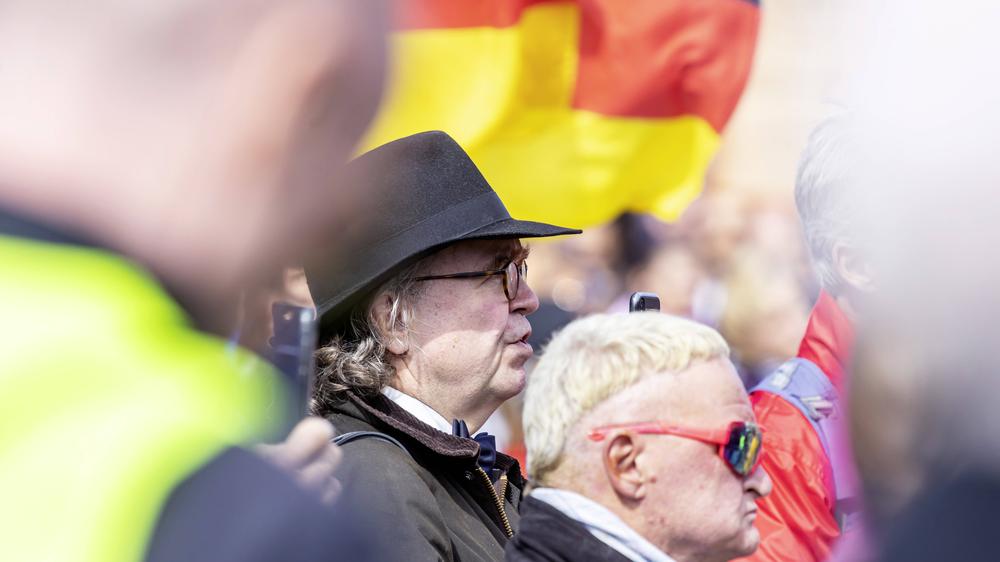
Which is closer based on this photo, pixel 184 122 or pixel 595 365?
pixel 184 122

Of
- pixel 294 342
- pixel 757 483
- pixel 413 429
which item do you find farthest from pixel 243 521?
pixel 413 429

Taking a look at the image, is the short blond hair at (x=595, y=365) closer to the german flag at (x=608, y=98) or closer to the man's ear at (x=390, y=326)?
the man's ear at (x=390, y=326)

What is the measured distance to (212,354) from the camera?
88 centimetres

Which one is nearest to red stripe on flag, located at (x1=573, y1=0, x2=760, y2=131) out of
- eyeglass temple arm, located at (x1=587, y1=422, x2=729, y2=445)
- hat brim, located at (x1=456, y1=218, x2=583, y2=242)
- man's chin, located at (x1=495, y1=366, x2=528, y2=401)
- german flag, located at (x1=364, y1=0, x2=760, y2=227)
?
german flag, located at (x1=364, y1=0, x2=760, y2=227)

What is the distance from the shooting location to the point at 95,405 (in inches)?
32.8

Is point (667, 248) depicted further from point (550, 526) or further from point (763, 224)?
point (550, 526)

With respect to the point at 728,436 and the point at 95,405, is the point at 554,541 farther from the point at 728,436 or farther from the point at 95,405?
the point at 95,405

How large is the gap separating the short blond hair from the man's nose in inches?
9.4

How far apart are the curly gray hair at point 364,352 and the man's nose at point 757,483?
98cm

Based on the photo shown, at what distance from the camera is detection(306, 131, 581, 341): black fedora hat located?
9.22ft

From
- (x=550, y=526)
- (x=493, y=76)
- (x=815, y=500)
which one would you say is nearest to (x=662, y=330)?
(x=550, y=526)

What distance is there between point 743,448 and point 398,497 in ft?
2.41

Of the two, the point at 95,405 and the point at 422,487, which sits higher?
the point at 95,405

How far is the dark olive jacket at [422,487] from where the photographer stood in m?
2.39
